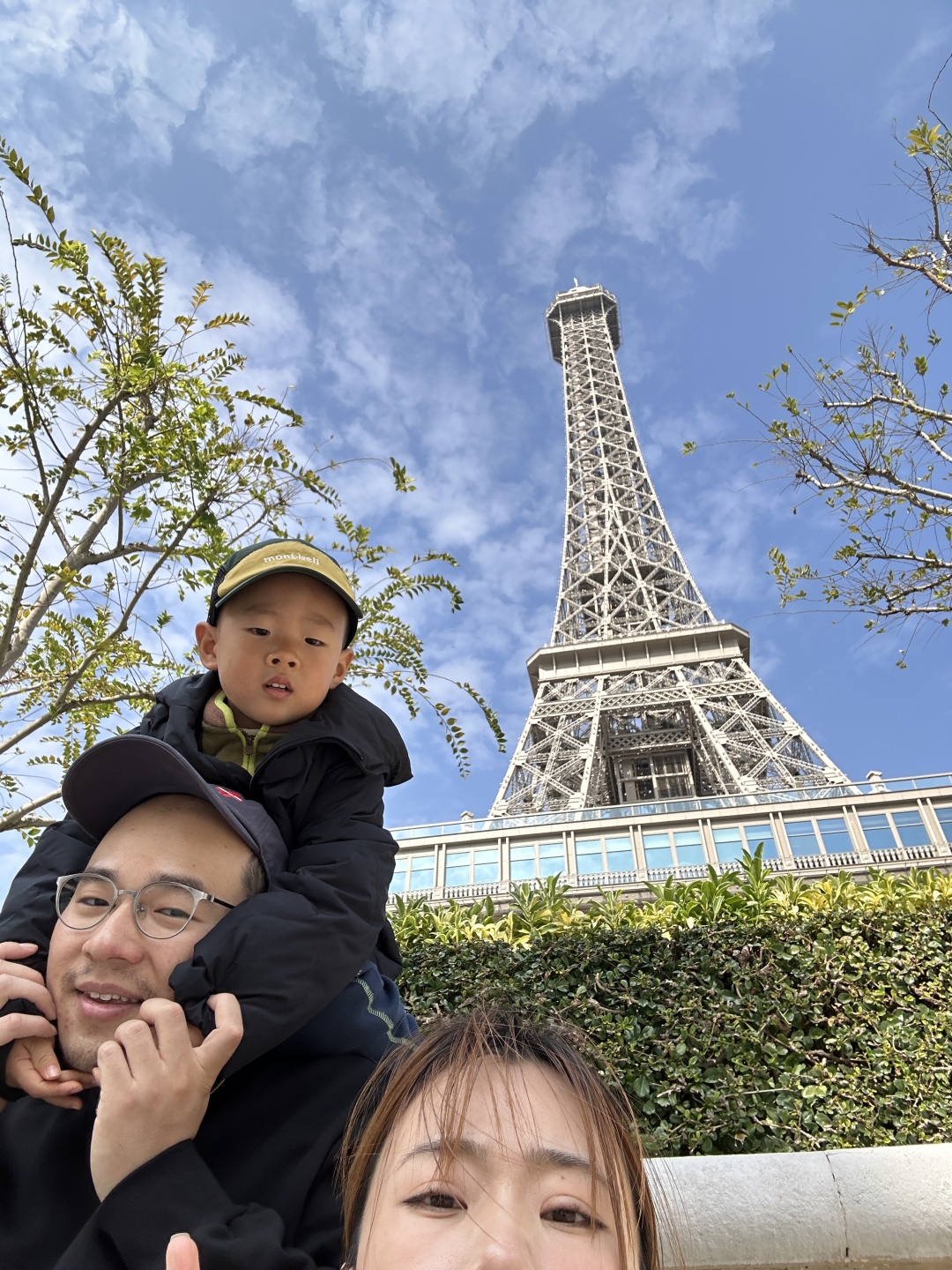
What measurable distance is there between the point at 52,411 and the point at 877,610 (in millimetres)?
6581

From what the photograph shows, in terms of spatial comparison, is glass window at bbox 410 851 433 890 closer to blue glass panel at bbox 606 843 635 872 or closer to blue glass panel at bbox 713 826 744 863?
blue glass panel at bbox 606 843 635 872

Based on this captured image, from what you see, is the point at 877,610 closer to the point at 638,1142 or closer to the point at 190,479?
the point at 190,479

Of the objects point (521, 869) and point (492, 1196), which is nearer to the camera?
point (492, 1196)

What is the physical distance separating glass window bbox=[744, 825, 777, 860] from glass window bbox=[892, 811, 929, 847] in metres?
3.62

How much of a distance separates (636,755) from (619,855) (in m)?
16.4

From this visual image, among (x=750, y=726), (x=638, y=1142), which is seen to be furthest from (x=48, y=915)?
(x=750, y=726)

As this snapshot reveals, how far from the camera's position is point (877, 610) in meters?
6.59

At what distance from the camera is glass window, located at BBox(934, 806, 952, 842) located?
2178 cm

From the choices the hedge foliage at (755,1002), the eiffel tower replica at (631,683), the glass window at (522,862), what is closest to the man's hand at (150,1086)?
the hedge foliage at (755,1002)

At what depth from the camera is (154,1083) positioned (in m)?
1.21

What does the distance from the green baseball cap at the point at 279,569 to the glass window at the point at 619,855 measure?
21.8 metres

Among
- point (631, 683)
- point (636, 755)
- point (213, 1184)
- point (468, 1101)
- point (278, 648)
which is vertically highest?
point (631, 683)

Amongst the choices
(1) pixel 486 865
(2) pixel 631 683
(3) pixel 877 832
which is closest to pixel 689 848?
(3) pixel 877 832

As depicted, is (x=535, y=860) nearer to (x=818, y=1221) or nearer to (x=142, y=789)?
(x=818, y=1221)
